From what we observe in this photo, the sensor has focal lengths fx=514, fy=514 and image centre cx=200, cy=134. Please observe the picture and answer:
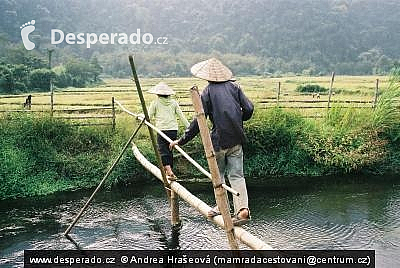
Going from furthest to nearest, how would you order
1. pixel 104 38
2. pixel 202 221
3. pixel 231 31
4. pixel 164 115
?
pixel 231 31 < pixel 104 38 < pixel 202 221 < pixel 164 115

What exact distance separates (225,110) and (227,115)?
1.6 inches

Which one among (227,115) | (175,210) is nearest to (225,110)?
(227,115)

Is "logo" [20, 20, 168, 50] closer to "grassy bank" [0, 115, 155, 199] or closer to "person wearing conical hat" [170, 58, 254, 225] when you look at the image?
"grassy bank" [0, 115, 155, 199]

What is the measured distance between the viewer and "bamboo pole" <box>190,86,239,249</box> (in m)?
3.42

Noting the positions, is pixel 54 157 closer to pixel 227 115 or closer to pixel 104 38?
pixel 227 115

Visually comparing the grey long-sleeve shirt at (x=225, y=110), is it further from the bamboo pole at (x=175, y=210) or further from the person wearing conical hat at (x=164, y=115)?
the bamboo pole at (x=175, y=210)

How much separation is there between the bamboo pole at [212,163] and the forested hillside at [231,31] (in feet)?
36.4

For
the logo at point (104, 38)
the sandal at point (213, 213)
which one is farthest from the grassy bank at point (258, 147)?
the logo at point (104, 38)

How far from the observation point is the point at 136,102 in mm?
11656

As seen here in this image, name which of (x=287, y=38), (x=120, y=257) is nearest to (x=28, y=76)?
(x=120, y=257)

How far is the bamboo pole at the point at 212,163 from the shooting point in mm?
3417

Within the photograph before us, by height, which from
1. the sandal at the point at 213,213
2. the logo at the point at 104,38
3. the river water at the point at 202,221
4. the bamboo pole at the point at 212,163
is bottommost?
the river water at the point at 202,221

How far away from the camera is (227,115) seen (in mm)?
3869

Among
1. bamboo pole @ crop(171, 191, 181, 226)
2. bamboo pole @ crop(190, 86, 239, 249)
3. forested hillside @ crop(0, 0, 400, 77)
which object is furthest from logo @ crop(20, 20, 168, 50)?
bamboo pole @ crop(190, 86, 239, 249)
